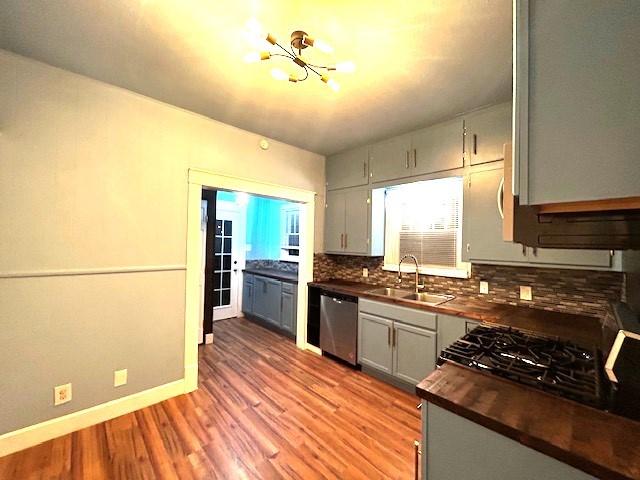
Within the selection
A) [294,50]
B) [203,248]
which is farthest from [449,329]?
[203,248]

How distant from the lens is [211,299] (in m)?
3.88

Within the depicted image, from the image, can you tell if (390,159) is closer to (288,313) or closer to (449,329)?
(449,329)

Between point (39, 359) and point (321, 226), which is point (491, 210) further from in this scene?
point (39, 359)

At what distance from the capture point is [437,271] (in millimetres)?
3000

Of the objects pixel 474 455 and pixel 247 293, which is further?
pixel 247 293

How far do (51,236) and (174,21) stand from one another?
1.68m

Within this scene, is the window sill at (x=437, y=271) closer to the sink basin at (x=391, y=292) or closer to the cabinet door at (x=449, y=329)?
the sink basin at (x=391, y=292)

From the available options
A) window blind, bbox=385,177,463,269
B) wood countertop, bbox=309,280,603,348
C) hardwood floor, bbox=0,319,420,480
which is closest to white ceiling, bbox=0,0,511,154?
window blind, bbox=385,177,463,269

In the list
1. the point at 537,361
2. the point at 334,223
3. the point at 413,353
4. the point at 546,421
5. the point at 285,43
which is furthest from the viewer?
the point at 334,223

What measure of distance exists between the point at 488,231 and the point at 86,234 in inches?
128

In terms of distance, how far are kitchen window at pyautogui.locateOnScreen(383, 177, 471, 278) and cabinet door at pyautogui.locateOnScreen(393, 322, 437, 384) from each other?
761 millimetres

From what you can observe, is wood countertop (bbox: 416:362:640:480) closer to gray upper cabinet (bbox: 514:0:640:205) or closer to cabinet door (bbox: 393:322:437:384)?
gray upper cabinet (bbox: 514:0:640:205)

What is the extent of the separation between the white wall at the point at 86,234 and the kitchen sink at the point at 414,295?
2128 mm

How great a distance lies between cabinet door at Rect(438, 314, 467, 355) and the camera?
7.30 ft
